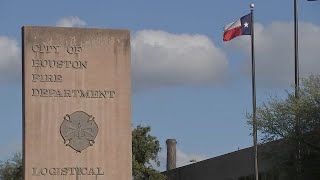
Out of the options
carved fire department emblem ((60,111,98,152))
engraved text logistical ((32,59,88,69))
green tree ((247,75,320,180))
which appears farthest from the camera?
green tree ((247,75,320,180))

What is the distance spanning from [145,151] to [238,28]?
24.9m

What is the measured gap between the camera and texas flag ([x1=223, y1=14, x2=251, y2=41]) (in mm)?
46781

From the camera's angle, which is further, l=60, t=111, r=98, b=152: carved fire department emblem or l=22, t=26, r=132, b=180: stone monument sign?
l=60, t=111, r=98, b=152: carved fire department emblem

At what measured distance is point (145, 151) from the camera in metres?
70.1

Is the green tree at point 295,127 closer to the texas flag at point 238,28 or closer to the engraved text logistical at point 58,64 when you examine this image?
the texas flag at point 238,28

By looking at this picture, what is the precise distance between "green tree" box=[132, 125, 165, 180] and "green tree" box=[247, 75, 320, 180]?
23728mm

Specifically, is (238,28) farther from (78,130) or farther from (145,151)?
(145,151)

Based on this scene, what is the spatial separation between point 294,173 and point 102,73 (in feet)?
45.6

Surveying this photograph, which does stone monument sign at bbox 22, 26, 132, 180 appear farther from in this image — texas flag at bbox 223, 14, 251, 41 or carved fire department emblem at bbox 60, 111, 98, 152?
A: texas flag at bbox 223, 14, 251, 41

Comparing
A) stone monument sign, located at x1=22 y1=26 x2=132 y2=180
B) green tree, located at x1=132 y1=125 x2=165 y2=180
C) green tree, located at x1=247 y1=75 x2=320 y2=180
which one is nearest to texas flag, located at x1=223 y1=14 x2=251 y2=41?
green tree, located at x1=247 y1=75 x2=320 y2=180

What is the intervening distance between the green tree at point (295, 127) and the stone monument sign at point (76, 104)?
11889 millimetres

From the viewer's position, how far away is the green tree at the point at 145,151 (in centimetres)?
6912

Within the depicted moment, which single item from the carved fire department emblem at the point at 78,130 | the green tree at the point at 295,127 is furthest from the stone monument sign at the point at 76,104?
the green tree at the point at 295,127

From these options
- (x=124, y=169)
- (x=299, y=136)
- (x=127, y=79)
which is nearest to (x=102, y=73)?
(x=127, y=79)
